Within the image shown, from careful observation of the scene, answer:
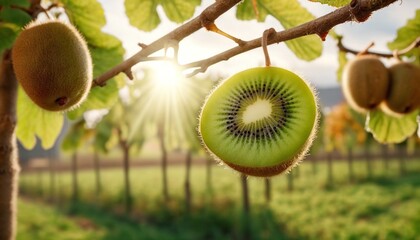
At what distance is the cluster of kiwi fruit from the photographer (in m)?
1.71

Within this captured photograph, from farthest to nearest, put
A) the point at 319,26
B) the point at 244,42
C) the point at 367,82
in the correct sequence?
the point at 367,82 < the point at 244,42 < the point at 319,26

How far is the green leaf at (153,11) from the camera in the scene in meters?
1.35

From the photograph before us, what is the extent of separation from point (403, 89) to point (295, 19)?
2.04ft

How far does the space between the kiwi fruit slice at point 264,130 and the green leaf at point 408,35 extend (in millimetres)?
1023

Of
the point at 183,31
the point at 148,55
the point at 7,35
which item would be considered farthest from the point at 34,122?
the point at 183,31

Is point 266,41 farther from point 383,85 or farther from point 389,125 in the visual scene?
point 389,125

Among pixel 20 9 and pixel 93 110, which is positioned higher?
pixel 20 9

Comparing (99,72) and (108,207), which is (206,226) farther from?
(99,72)

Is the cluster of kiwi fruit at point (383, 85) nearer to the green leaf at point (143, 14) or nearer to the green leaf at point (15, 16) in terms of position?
the green leaf at point (143, 14)

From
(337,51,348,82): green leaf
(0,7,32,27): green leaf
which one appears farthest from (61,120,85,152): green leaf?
(0,7,32,27): green leaf

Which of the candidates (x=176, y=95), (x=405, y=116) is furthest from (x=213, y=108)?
(x=176, y=95)

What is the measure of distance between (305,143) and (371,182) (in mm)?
15527

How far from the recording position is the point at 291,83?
83cm

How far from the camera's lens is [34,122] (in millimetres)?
1626
